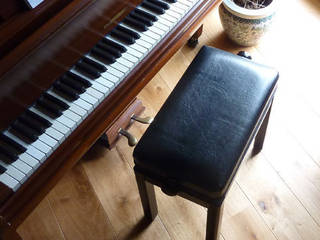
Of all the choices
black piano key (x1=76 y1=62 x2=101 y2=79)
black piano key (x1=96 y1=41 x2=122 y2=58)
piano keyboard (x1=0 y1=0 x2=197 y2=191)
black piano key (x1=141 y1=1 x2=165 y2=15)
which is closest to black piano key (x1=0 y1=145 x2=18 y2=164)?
piano keyboard (x1=0 y1=0 x2=197 y2=191)

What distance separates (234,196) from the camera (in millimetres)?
1612

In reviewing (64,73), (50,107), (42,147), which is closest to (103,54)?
(64,73)

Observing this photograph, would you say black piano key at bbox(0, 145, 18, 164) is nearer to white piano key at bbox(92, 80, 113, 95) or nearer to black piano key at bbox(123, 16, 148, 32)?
white piano key at bbox(92, 80, 113, 95)

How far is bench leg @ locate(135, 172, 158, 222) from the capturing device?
1278 mm

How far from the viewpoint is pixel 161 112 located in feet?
4.06

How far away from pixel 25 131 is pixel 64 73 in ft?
0.71

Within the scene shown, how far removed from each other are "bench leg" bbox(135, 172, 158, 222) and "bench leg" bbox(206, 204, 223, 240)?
245 millimetres

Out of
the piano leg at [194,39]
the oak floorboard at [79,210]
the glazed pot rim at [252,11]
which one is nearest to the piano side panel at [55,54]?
the oak floorboard at [79,210]

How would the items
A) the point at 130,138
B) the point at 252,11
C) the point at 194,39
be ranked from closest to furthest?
1. the point at 130,138
2. the point at 252,11
3. the point at 194,39

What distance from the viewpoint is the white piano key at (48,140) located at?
1009 millimetres

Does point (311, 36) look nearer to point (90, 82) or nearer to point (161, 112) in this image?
point (161, 112)

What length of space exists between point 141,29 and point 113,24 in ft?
0.31

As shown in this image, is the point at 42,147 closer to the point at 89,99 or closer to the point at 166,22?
the point at 89,99

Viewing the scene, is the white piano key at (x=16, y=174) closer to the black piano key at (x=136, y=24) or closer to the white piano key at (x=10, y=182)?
A: the white piano key at (x=10, y=182)
